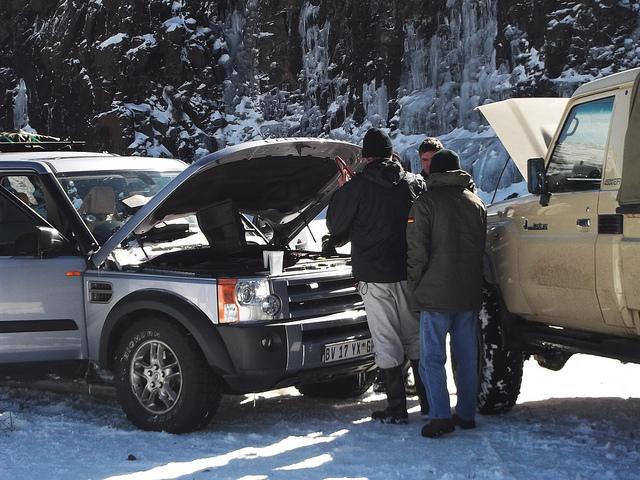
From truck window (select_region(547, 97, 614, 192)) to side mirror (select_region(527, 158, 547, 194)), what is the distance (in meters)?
0.10

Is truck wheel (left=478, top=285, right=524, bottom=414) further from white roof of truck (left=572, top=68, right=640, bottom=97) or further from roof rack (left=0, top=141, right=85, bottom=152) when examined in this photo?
roof rack (left=0, top=141, right=85, bottom=152)

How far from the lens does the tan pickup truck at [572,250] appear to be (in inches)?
194

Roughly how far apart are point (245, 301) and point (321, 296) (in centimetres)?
56

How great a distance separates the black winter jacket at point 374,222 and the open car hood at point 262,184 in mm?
759

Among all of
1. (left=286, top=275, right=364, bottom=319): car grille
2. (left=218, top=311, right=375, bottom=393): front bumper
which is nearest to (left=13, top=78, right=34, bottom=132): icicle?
(left=286, top=275, right=364, bottom=319): car grille

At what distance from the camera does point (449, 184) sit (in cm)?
547

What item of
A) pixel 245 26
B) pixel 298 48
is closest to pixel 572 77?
Result: pixel 298 48

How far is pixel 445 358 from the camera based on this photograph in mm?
5594

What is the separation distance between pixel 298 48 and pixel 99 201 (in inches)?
1515

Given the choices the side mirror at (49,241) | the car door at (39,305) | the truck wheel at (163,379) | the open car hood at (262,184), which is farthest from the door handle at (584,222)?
the side mirror at (49,241)

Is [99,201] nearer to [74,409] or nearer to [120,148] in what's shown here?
[74,409]

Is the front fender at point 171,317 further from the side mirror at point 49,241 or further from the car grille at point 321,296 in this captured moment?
the side mirror at point 49,241

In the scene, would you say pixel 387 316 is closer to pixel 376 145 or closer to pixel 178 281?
pixel 376 145

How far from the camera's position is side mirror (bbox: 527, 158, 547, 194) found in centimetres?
560
